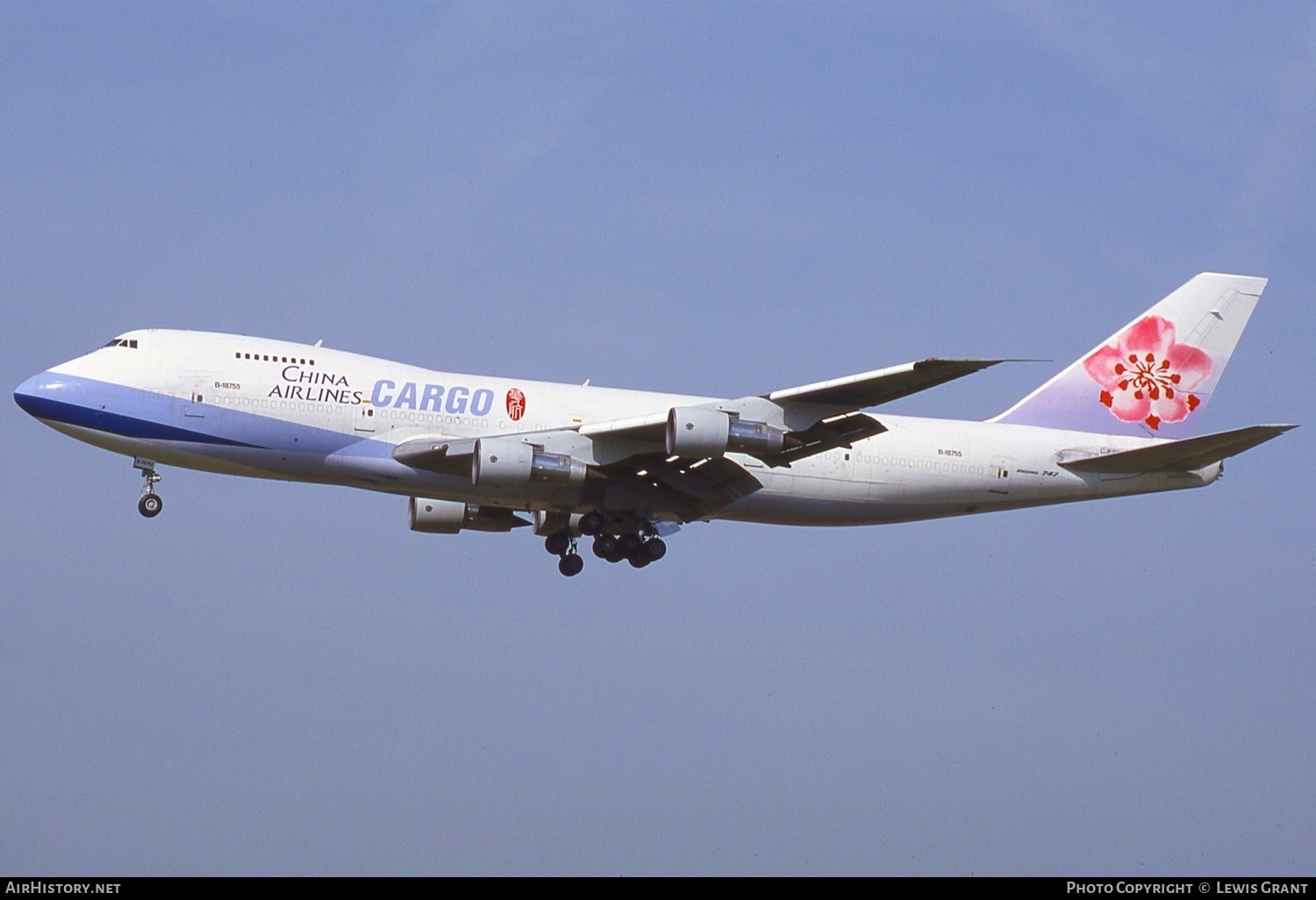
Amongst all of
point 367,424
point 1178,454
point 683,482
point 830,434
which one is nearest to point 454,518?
point 367,424

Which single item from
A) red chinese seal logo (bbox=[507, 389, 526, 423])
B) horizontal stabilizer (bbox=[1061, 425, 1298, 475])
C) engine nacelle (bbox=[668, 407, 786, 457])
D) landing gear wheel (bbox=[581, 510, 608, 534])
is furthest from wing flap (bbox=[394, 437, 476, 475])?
horizontal stabilizer (bbox=[1061, 425, 1298, 475])

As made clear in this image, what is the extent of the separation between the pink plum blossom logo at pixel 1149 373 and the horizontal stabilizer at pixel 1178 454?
2760 mm

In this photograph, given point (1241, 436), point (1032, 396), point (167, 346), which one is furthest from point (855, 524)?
point (167, 346)

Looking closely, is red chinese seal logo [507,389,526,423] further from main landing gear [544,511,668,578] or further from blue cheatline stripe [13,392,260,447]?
blue cheatline stripe [13,392,260,447]

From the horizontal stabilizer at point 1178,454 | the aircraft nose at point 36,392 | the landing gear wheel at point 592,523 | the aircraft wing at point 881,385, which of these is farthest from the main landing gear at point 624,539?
the aircraft nose at point 36,392

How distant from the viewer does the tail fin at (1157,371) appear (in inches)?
1682

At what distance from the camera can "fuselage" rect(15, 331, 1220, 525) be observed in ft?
119

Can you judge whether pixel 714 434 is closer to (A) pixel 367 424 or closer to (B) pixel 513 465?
(B) pixel 513 465

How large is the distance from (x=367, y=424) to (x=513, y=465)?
366cm

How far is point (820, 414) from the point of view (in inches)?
1416

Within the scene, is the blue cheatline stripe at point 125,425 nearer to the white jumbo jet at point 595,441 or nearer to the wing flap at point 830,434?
the white jumbo jet at point 595,441

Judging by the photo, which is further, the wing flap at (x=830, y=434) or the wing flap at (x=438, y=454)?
the wing flap at (x=438, y=454)

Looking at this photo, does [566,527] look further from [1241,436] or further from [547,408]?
[1241,436]

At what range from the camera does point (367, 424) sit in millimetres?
36844
